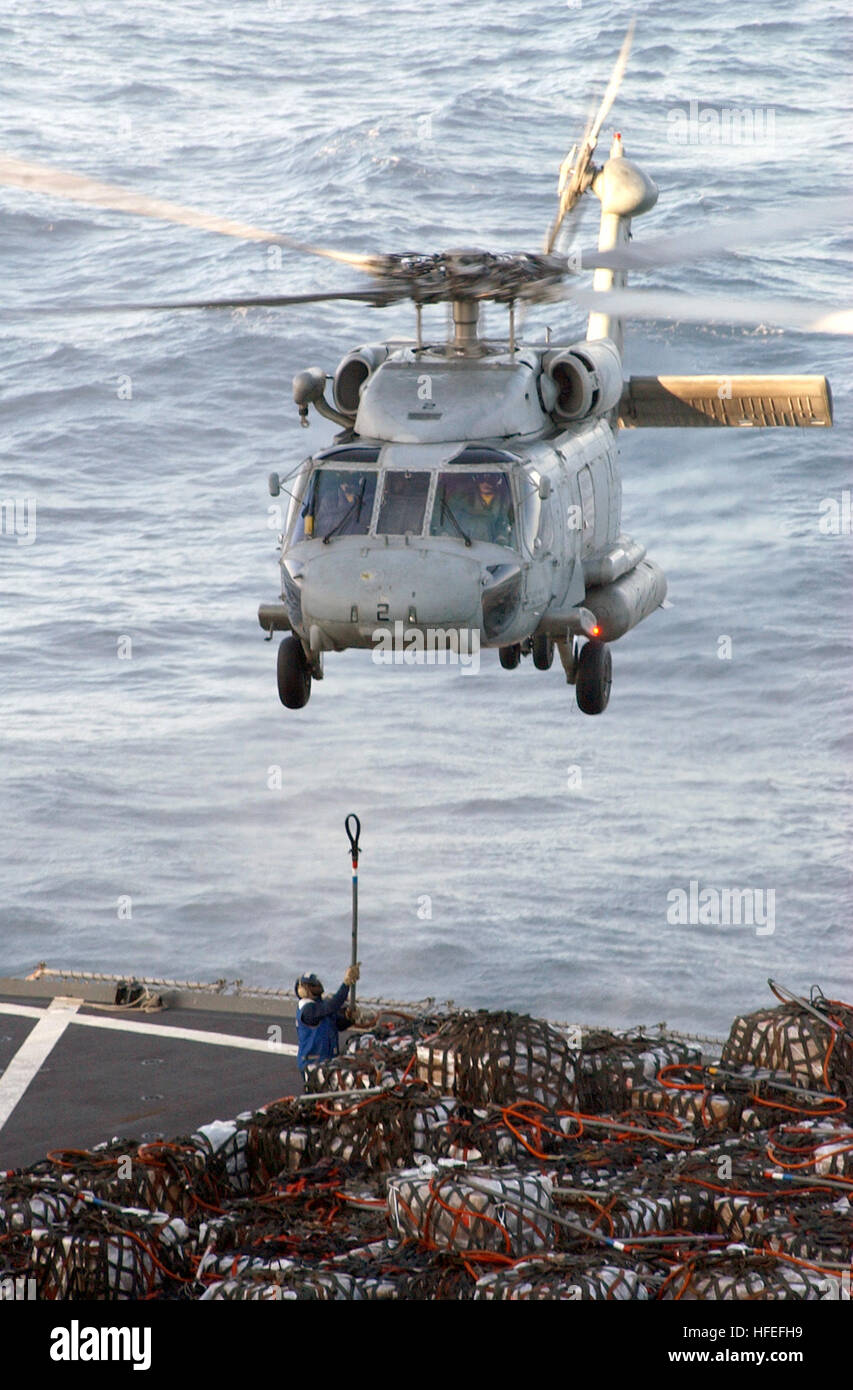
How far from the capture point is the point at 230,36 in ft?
322

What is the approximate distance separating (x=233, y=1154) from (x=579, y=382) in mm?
9722

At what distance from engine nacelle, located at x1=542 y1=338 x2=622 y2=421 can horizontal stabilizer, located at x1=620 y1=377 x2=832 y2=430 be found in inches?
81.1

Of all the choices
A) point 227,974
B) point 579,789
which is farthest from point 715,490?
point 227,974

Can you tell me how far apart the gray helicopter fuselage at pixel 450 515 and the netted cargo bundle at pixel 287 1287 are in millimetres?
7144

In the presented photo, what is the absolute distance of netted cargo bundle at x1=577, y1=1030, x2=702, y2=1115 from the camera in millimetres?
18172

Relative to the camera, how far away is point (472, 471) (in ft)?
63.9

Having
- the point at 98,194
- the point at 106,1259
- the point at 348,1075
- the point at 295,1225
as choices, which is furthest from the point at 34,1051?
the point at 98,194

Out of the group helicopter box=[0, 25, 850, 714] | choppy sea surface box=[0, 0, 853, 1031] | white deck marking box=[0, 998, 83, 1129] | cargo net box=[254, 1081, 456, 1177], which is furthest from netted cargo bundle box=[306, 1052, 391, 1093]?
choppy sea surface box=[0, 0, 853, 1031]

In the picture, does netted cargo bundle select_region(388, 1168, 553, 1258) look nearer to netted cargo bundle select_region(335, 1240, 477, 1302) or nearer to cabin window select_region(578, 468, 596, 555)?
netted cargo bundle select_region(335, 1240, 477, 1302)

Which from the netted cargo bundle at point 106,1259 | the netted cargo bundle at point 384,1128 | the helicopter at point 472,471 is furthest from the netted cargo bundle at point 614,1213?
the helicopter at point 472,471

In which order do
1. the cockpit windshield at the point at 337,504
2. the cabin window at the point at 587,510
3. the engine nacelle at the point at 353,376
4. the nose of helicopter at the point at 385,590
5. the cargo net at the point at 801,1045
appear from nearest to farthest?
the cargo net at the point at 801,1045, the nose of helicopter at the point at 385,590, the cockpit windshield at the point at 337,504, the cabin window at the point at 587,510, the engine nacelle at the point at 353,376

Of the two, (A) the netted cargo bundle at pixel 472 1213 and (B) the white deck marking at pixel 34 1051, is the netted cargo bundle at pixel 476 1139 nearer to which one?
(A) the netted cargo bundle at pixel 472 1213

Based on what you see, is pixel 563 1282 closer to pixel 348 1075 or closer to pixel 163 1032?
pixel 348 1075

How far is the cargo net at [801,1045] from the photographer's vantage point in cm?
1786
